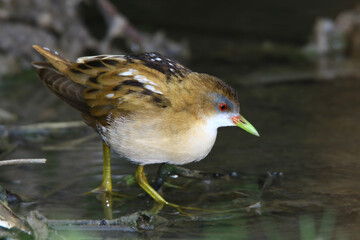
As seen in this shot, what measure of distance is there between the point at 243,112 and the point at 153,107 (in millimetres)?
2252

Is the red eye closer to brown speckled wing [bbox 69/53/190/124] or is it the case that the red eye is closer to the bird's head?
the bird's head

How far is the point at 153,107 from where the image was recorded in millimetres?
→ 4051

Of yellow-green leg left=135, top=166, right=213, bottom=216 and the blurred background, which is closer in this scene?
the blurred background

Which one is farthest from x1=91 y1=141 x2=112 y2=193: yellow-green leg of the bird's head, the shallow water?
the bird's head

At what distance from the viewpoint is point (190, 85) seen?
13.6 feet

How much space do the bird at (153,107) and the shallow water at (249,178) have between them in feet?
1.28

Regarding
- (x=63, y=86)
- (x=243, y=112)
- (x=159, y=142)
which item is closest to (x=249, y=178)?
(x=159, y=142)

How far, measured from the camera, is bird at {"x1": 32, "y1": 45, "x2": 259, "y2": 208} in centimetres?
403

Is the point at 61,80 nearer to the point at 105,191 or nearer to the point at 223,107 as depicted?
the point at 105,191

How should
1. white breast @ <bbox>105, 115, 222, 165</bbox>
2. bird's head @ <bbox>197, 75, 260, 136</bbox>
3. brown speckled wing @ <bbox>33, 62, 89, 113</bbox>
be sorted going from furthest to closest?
brown speckled wing @ <bbox>33, 62, 89, 113</bbox> < bird's head @ <bbox>197, 75, 260, 136</bbox> < white breast @ <bbox>105, 115, 222, 165</bbox>

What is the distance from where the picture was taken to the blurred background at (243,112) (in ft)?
13.4

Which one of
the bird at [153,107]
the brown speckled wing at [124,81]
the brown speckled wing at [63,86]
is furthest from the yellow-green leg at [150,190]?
the brown speckled wing at [63,86]

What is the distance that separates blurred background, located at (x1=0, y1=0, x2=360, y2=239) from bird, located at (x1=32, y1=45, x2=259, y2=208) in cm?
42

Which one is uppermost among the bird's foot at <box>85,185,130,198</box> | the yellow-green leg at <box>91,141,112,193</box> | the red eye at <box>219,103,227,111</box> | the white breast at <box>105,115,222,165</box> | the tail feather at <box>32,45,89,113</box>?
the tail feather at <box>32,45,89,113</box>
